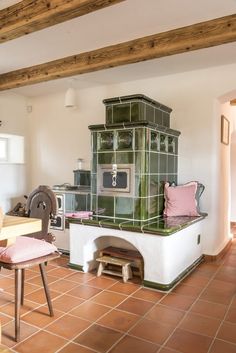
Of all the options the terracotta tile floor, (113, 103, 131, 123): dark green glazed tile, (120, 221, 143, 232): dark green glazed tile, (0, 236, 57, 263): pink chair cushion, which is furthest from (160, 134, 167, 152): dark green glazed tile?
(0, 236, 57, 263): pink chair cushion

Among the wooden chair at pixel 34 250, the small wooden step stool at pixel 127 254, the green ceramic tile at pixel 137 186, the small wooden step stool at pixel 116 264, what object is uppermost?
the green ceramic tile at pixel 137 186

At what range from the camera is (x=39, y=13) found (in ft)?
7.11

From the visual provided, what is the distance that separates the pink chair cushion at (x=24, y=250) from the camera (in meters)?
1.95

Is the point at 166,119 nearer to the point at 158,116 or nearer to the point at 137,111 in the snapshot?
the point at 158,116

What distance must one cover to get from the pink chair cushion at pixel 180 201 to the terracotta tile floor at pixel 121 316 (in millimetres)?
707

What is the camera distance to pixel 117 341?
1.93 m

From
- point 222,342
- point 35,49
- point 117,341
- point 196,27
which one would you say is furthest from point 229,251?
point 35,49

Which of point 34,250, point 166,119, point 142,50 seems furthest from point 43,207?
point 166,119

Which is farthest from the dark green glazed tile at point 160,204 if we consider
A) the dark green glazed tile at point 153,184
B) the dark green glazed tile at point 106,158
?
the dark green glazed tile at point 106,158

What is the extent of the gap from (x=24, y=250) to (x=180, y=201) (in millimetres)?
2001

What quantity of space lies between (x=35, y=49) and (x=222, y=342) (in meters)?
3.17

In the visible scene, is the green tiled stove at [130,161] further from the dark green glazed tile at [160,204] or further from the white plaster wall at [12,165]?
the white plaster wall at [12,165]

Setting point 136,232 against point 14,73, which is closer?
point 136,232

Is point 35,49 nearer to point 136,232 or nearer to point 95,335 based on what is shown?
point 136,232
